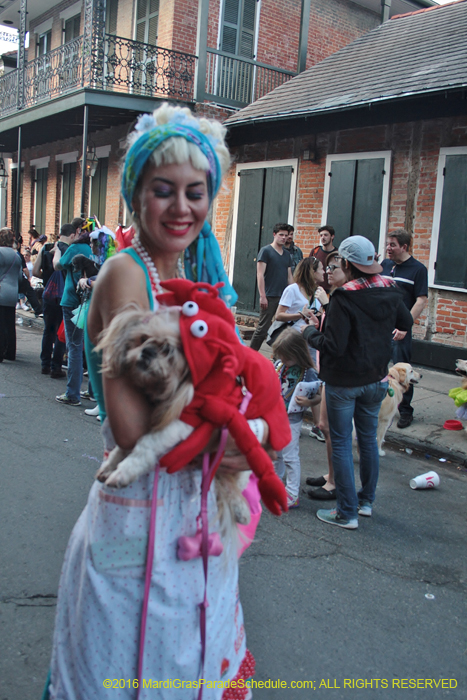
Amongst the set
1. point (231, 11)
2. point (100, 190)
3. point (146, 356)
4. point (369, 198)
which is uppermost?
point (231, 11)

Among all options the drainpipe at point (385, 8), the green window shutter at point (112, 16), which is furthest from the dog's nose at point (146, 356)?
the drainpipe at point (385, 8)

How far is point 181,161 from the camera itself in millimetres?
1557

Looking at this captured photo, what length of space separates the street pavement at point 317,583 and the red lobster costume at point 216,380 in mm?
646

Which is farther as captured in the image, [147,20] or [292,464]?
[147,20]

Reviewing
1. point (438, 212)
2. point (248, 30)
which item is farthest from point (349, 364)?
point (248, 30)

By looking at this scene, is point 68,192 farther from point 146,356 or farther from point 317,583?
point 146,356

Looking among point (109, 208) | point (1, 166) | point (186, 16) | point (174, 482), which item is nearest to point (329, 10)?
point (186, 16)

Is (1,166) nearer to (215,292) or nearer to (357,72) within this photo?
(357,72)

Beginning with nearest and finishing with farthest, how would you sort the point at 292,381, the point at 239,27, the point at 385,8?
the point at 292,381
the point at 239,27
the point at 385,8

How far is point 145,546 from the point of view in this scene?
4.91 ft

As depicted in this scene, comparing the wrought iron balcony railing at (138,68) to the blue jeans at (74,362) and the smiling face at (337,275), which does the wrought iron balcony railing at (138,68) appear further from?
the smiling face at (337,275)

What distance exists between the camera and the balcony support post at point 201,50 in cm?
1351

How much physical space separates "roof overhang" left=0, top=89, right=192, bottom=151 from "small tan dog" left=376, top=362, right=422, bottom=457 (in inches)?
379

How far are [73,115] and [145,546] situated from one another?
1515 cm
